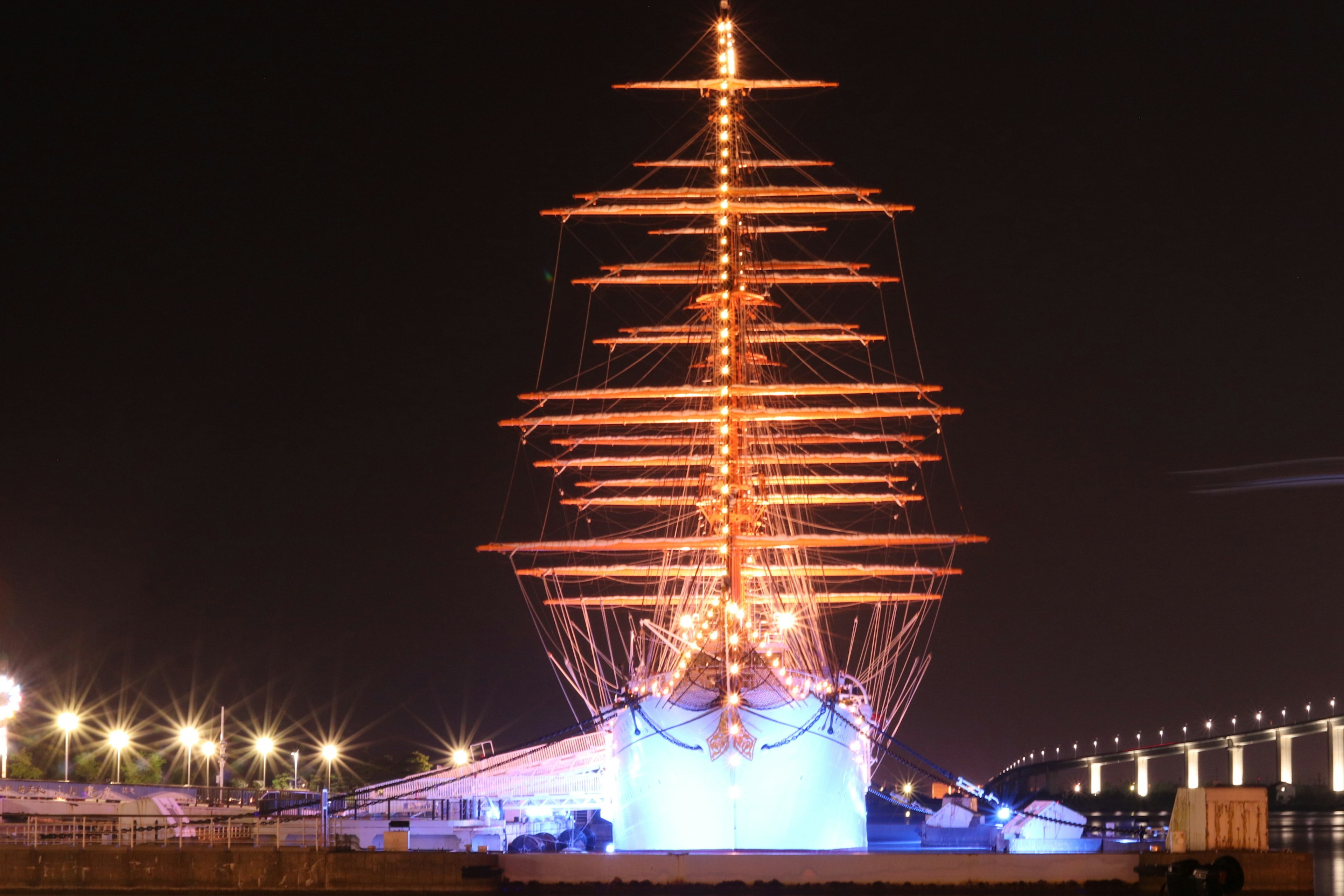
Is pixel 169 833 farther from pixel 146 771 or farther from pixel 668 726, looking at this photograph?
pixel 146 771

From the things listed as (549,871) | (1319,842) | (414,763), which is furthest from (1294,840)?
(549,871)

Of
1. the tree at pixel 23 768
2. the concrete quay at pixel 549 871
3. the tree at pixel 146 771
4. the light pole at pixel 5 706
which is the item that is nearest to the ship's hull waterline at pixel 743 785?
the concrete quay at pixel 549 871

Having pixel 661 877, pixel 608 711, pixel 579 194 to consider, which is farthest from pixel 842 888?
pixel 579 194

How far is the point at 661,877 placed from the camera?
3198 cm

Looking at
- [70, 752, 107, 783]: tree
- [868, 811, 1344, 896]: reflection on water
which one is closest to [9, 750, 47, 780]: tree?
[70, 752, 107, 783]: tree

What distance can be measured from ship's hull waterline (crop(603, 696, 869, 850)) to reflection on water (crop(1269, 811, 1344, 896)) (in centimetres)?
1186

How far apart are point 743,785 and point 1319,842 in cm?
7467

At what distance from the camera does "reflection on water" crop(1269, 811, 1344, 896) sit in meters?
46.2

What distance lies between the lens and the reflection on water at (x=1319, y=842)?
46.2 metres

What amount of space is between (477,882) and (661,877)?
3.88 m

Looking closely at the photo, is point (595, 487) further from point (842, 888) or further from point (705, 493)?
point (842, 888)

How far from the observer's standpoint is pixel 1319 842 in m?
99.6

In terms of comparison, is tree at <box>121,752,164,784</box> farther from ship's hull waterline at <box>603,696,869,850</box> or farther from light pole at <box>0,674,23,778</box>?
ship's hull waterline at <box>603,696,869,850</box>

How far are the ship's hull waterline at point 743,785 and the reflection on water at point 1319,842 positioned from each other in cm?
1186
